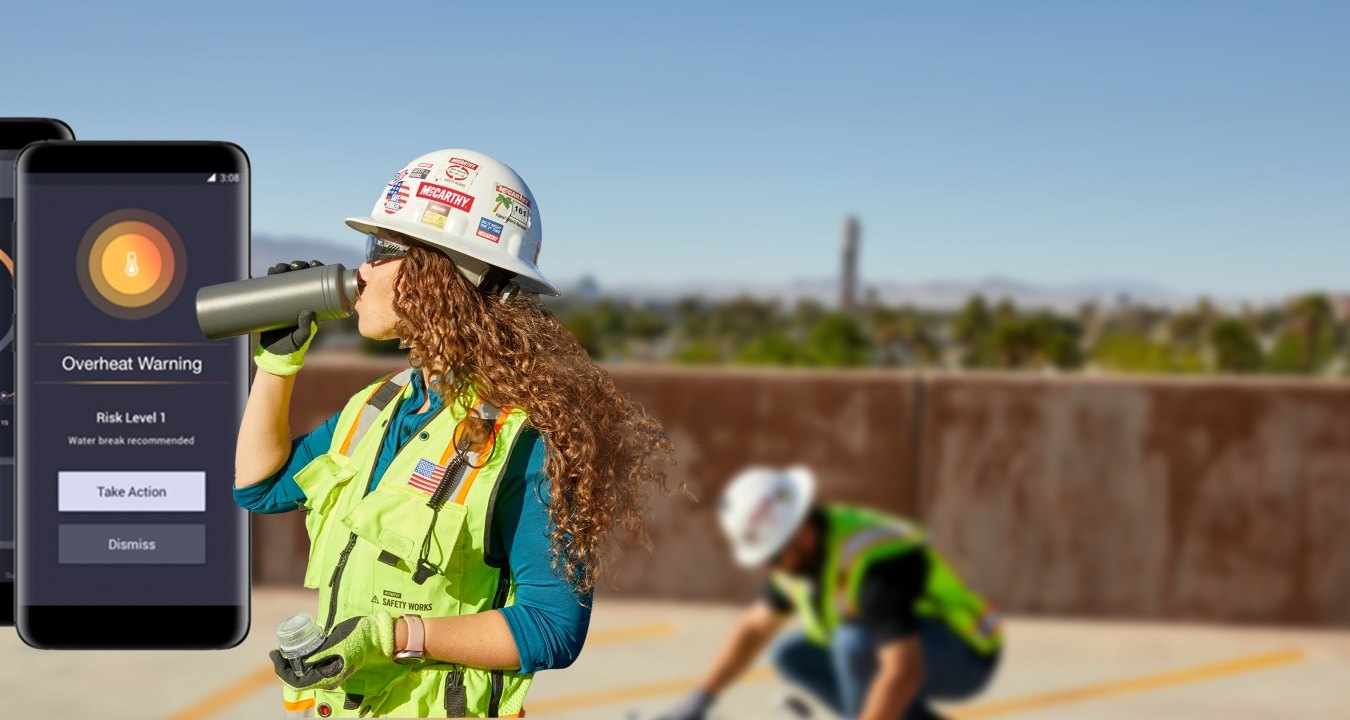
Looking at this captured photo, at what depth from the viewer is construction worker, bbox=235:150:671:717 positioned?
50.6 inches

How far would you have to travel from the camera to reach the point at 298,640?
4.10 ft

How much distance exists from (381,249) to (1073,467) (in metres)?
6.29

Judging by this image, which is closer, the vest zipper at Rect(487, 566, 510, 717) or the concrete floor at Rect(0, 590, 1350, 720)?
the vest zipper at Rect(487, 566, 510, 717)

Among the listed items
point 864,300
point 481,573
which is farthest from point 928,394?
point 864,300

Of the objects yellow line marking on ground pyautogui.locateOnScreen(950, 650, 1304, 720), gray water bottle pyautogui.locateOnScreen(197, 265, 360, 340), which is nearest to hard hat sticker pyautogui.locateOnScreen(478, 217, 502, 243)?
gray water bottle pyautogui.locateOnScreen(197, 265, 360, 340)

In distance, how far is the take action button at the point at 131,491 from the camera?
1372 mm

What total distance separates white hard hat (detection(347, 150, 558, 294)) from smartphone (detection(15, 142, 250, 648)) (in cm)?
21

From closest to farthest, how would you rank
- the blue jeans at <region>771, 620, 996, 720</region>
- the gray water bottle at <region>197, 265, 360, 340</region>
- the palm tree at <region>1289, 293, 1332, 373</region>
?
the gray water bottle at <region>197, 265, 360, 340</region>, the blue jeans at <region>771, 620, 996, 720</region>, the palm tree at <region>1289, 293, 1332, 373</region>

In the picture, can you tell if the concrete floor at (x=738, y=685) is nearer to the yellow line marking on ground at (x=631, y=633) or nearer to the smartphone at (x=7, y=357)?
the yellow line marking on ground at (x=631, y=633)

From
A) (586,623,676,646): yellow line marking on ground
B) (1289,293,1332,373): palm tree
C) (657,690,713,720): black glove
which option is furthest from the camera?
(1289,293,1332,373): palm tree

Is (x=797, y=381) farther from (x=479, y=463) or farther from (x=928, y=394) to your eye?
(x=479, y=463)

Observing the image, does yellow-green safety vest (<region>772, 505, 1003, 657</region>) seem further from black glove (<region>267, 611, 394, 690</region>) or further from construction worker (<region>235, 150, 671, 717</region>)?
black glove (<region>267, 611, 394, 690</region>)

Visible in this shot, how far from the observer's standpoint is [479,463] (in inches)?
51.1

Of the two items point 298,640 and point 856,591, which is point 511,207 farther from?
point 856,591
